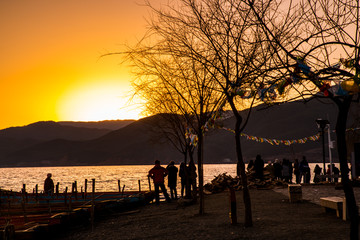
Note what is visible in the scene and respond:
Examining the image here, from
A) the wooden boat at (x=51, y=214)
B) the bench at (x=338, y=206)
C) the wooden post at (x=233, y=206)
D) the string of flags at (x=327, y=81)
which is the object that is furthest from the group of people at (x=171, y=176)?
the string of flags at (x=327, y=81)

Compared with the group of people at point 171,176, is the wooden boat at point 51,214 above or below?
below

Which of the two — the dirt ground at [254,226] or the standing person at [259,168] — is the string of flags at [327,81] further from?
the standing person at [259,168]

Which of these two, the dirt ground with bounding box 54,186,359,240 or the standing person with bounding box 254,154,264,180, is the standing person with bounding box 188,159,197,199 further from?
the standing person with bounding box 254,154,264,180

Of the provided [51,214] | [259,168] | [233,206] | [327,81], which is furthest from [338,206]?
[51,214]

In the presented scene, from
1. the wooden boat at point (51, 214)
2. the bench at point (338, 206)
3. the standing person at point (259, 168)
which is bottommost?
the wooden boat at point (51, 214)

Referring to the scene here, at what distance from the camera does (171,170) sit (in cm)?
2366

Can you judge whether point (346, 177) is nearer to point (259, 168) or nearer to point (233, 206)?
point (233, 206)

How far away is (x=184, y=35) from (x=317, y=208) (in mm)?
7698

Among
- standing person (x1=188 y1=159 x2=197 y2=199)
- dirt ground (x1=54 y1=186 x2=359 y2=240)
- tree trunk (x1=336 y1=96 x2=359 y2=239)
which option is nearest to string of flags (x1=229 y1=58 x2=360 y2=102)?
tree trunk (x1=336 y1=96 x2=359 y2=239)

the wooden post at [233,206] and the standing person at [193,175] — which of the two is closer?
the wooden post at [233,206]

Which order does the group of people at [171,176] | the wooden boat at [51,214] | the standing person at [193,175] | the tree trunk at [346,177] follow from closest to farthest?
A: the tree trunk at [346,177]
the wooden boat at [51,214]
the standing person at [193,175]
the group of people at [171,176]

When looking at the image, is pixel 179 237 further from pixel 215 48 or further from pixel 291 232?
pixel 215 48

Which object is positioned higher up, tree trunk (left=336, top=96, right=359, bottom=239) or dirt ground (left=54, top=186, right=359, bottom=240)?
tree trunk (left=336, top=96, right=359, bottom=239)

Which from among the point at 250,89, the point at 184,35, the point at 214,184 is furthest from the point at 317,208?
the point at 214,184
